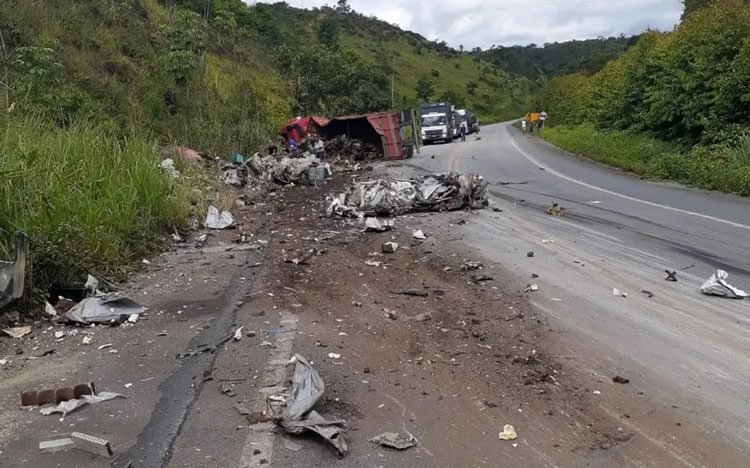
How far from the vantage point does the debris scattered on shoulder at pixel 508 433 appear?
128 inches

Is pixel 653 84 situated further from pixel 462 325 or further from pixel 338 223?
pixel 462 325

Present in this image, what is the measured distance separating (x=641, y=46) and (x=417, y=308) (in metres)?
24.8

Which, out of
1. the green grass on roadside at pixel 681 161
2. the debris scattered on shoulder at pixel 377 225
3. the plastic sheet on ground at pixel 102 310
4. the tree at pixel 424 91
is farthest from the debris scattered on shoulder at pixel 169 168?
the tree at pixel 424 91

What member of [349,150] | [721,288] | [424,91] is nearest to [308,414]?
[721,288]

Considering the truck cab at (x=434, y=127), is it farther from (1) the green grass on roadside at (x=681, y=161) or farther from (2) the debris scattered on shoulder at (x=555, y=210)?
(2) the debris scattered on shoulder at (x=555, y=210)

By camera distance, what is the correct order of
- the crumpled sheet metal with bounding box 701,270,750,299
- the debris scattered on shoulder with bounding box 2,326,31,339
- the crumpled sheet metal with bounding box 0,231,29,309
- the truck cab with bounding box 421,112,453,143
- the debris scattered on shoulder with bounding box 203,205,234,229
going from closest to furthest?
the debris scattered on shoulder with bounding box 2,326,31,339
the crumpled sheet metal with bounding box 0,231,29,309
the crumpled sheet metal with bounding box 701,270,750,299
the debris scattered on shoulder with bounding box 203,205,234,229
the truck cab with bounding box 421,112,453,143

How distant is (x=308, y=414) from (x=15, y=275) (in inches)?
129

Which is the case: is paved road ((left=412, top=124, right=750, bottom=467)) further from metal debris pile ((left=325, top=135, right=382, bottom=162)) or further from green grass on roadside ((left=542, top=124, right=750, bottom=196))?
metal debris pile ((left=325, top=135, right=382, bottom=162))

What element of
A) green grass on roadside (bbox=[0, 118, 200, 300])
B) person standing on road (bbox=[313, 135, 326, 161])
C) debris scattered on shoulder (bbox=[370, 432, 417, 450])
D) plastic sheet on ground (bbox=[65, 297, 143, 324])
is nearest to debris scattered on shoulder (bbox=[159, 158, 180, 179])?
green grass on roadside (bbox=[0, 118, 200, 300])

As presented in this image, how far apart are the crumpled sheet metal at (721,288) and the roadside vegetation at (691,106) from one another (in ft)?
25.0

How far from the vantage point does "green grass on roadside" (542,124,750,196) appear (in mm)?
13086

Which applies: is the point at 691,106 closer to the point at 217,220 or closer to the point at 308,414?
the point at 217,220

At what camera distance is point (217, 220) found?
970cm

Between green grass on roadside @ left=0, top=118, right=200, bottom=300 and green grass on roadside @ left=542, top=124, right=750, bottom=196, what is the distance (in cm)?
1140
